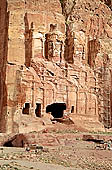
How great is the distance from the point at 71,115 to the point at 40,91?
4930mm

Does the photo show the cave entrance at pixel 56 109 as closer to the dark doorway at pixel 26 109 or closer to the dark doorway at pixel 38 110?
the dark doorway at pixel 38 110

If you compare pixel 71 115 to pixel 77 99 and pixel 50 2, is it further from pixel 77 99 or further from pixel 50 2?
pixel 50 2

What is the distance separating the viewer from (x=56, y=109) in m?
48.1

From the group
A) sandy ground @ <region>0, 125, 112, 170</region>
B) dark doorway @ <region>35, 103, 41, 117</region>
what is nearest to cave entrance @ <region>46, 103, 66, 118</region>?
dark doorway @ <region>35, 103, 41, 117</region>

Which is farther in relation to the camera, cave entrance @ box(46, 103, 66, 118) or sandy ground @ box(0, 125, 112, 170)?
cave entrance @ box(46, 103, 66, 118)

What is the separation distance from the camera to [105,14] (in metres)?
53.2

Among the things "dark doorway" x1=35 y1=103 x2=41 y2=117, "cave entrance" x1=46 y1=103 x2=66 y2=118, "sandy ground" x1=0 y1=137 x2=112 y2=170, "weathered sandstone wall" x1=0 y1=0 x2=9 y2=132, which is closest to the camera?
"sandy ground" x1=0 y1=137 x2=112 y2=170

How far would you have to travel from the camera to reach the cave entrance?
153 feet

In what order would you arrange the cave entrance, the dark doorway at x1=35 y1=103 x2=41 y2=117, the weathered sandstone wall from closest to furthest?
the weathered sandstone wall → the dark doorway at x1=35 y1=103 x2=41 y2=117 → the cave entrance

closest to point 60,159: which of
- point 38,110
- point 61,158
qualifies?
point 61,158

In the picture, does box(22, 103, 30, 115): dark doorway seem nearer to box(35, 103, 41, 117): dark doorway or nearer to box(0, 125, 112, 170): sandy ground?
box(35, 103, 41, 117): dark doorway

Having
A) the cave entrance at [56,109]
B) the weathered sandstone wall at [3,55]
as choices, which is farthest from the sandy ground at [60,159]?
the cave entrance at [56,109]

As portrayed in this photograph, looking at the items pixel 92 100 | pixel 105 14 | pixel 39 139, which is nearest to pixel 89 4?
pixel 105 14

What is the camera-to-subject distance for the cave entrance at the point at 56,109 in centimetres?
4674
